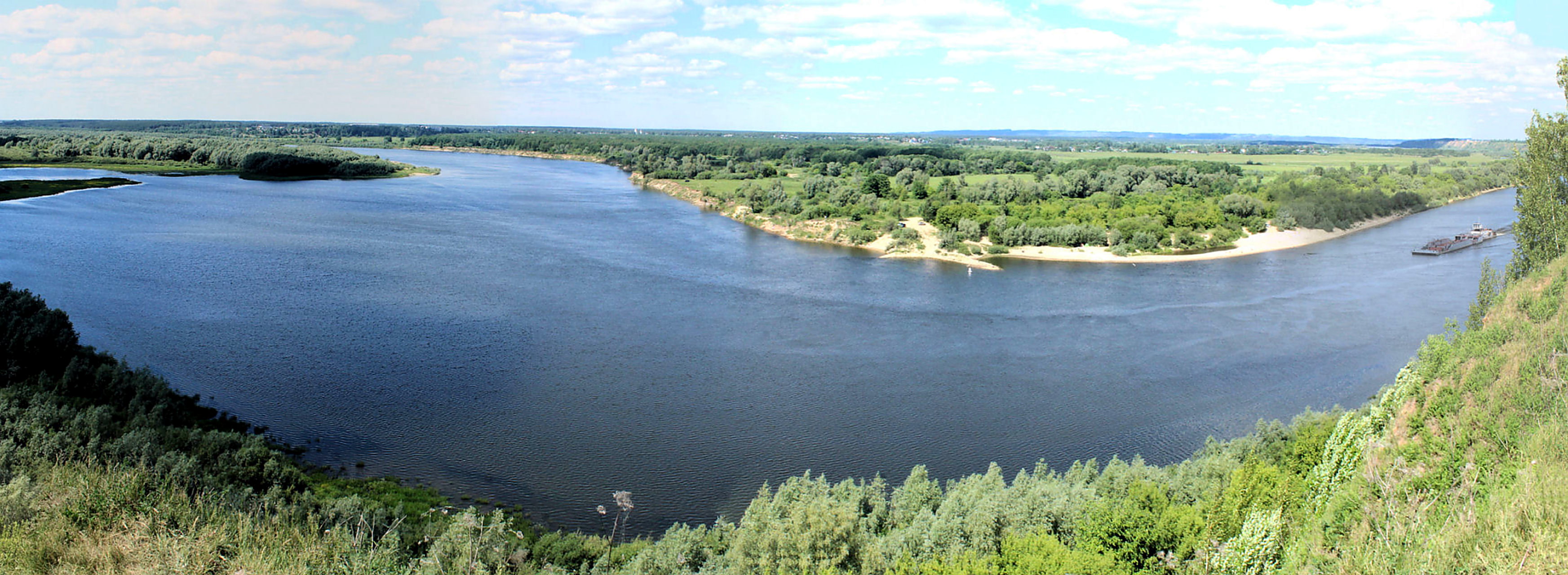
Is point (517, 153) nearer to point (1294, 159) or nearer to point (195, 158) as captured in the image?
point (195, 158)

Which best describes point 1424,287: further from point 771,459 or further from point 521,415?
point 521,415

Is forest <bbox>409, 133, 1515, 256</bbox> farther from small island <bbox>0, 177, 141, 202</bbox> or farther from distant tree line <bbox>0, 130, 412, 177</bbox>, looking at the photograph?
small island <bbox>0, 177, 141, 202</bbox>

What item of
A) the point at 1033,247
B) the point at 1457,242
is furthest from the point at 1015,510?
the point at 1457,242

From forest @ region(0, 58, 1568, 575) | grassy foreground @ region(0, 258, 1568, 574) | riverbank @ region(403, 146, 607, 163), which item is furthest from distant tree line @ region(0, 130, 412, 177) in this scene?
grassy foreground @ region(0, 258, 1568, 574)

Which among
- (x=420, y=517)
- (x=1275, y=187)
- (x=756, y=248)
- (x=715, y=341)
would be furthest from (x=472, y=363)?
(x=1275, y=187)

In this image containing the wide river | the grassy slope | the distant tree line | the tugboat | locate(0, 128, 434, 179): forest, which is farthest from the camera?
the distant tree line
